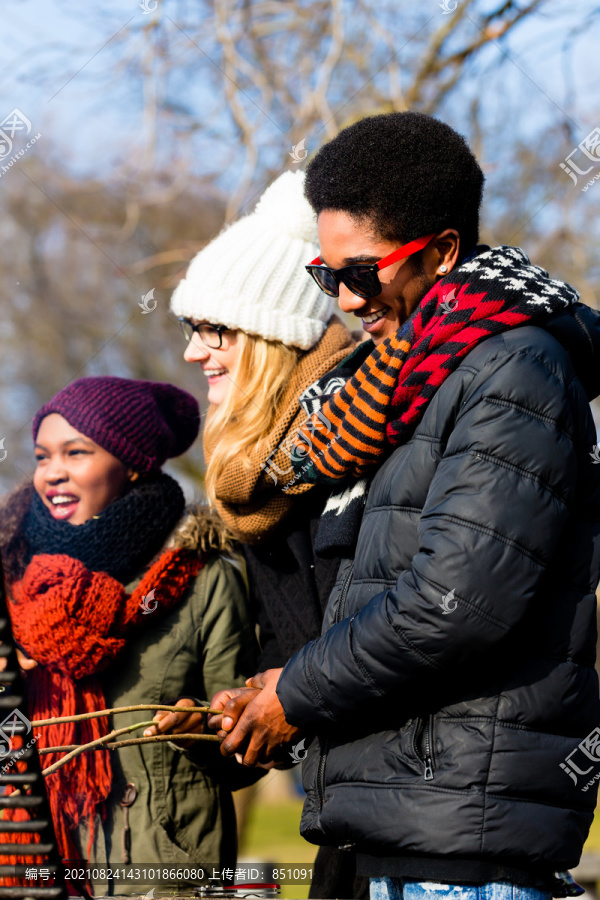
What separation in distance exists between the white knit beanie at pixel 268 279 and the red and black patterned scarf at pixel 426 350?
0.70 metres

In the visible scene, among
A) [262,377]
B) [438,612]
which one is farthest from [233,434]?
[438,612]

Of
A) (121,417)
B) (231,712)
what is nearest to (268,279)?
(121,417)

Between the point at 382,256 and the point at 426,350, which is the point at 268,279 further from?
the point at 426,350

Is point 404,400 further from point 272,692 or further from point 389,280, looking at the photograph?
point 272,692

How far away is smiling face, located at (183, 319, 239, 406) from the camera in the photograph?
2672mm

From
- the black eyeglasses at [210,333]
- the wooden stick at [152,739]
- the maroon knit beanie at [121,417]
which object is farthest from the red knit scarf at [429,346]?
the maroon knit beanie at [121,417]

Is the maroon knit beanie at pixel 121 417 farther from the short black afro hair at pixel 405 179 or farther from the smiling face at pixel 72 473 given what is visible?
the short black afro hair at pixel 405 179

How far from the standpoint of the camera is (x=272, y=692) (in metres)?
1.84

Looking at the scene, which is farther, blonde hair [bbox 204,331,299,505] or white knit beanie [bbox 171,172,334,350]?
white knit beanie [bbox 171,172,334,350]

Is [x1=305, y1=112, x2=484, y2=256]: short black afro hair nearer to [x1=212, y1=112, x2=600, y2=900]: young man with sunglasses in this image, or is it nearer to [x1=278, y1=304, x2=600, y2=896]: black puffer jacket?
[x1=212, y1=112, x2=600, y2=900]: young man with sunglasses

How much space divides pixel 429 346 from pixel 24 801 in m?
1.04

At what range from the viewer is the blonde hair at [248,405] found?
2.53 metres

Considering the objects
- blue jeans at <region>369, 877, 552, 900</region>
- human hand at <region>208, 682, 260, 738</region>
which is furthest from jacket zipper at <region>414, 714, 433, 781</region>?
human hand at <region>208, 682, 260, 738</region>

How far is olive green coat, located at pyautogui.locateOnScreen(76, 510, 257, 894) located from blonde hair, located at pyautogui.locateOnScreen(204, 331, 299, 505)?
1.15ft
